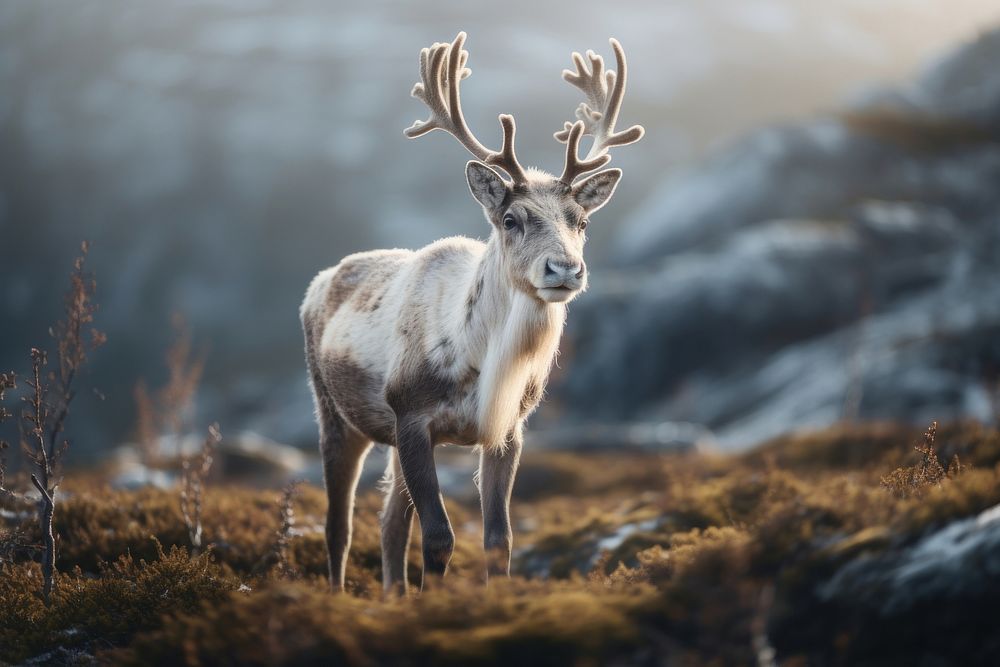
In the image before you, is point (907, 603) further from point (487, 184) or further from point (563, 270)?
point (487, 184)

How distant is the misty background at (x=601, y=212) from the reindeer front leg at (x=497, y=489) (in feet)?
10.6

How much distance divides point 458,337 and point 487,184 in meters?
1.21

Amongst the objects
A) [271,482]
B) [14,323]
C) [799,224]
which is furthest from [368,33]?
[271,482]

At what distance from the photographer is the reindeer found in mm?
6387

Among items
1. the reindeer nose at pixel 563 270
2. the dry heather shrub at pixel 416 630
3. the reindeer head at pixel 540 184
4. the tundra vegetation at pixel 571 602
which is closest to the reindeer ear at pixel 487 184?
the reindeer head at pixel 540 184

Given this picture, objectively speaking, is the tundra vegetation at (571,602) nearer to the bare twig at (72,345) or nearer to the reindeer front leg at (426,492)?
the bare twig at (72,345)

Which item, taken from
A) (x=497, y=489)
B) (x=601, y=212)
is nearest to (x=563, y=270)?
(x=497, y=489)

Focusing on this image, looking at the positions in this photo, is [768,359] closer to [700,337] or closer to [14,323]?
[700,337]

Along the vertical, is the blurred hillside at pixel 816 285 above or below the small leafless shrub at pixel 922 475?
below

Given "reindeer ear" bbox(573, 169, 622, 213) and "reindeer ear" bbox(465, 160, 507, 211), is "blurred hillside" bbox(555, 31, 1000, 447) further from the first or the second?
"reindeer ear" bbox(465, 160, 507, 211)

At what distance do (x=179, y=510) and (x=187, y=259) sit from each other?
8014 cm

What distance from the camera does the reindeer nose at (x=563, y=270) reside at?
235 inches

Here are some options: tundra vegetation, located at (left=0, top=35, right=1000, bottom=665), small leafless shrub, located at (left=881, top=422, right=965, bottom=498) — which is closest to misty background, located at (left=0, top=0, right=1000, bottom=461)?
tundra vegetation, located at (left=0, top=35, right=1000, bottom=665)

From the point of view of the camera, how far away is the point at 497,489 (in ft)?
22.1
